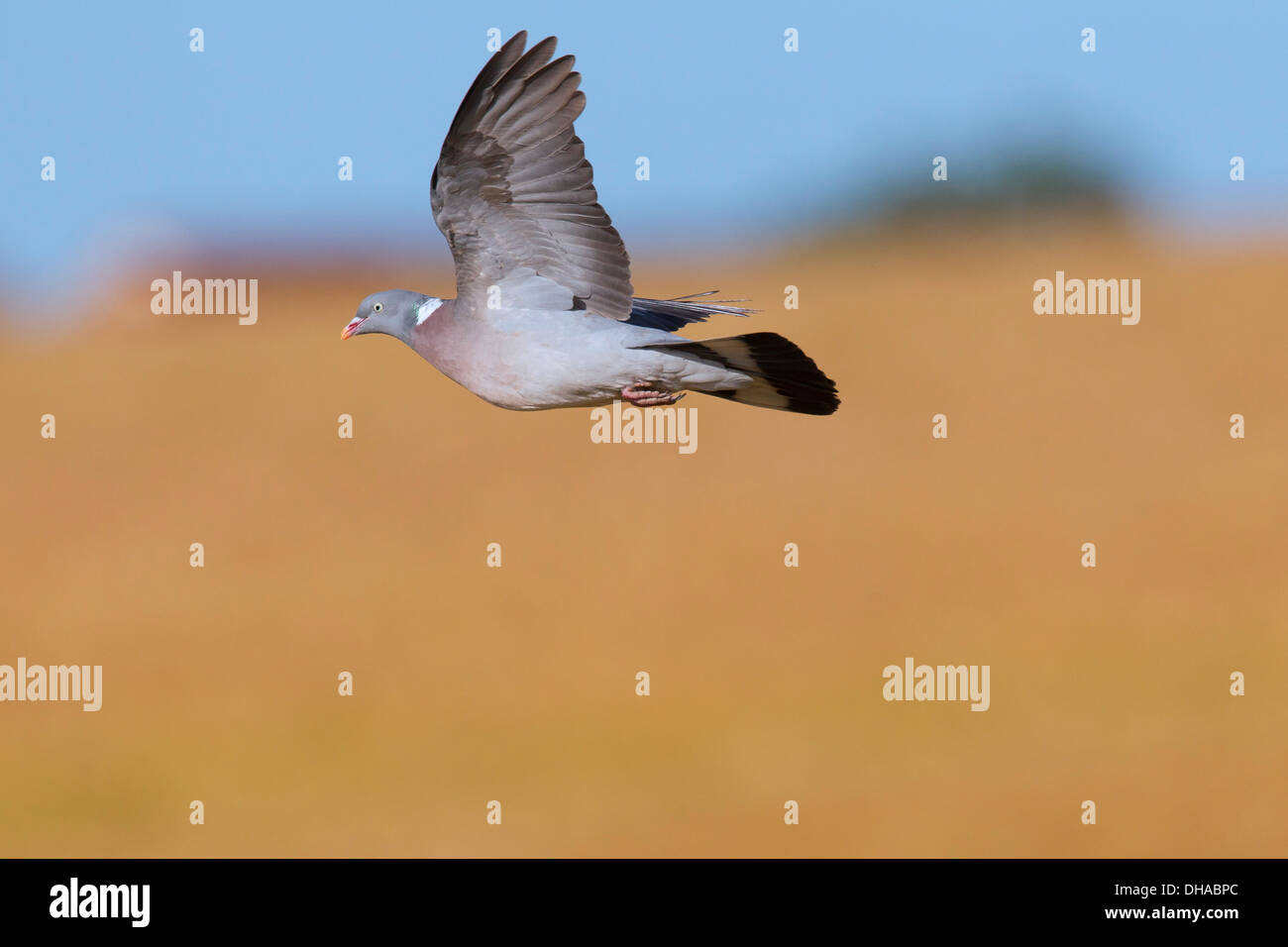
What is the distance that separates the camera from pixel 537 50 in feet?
13.2

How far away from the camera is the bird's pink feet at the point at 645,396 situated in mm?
4000

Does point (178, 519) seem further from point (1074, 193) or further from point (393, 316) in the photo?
point (393, 316)

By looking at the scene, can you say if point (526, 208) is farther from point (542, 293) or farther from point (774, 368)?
point (774, 368)

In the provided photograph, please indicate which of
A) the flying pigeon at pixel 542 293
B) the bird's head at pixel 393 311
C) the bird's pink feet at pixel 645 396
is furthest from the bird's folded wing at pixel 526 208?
the bird's pink feet at pixel 645 396

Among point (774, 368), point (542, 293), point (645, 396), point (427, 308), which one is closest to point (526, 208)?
point (542, 293)

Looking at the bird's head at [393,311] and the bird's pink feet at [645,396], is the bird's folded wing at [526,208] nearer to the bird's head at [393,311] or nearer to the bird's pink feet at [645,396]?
the bird's head at [393,311]

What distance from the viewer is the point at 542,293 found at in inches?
171

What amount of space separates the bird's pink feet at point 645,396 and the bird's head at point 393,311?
574 millimetres

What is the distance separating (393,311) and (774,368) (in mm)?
1047

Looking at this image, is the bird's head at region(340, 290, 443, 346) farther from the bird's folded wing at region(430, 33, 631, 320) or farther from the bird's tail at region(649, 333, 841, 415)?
the bird's tail at region(649, 333, 841, 415)

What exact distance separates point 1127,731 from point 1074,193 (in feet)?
51.6

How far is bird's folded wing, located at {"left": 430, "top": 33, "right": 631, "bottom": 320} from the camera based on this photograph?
4160 millimetres

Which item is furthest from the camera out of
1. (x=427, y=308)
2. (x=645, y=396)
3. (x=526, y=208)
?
(x=526, y=208)

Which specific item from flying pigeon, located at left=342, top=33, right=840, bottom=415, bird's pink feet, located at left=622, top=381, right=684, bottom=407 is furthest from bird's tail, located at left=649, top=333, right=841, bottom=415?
bird's pink feet, located at left=622, top=381, right=684, bottom=407
